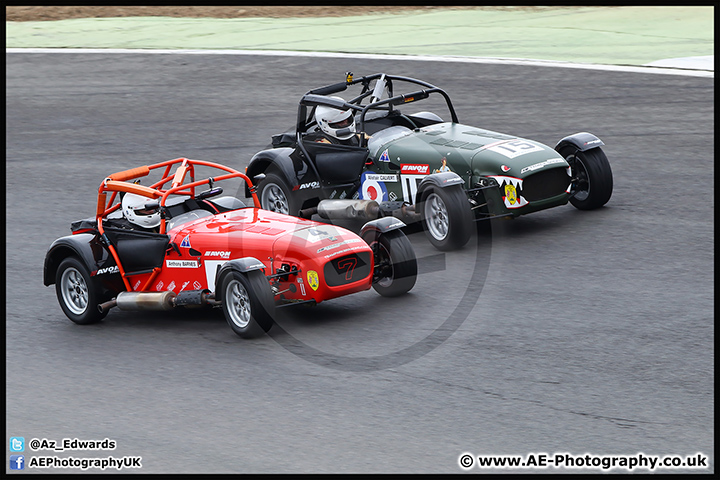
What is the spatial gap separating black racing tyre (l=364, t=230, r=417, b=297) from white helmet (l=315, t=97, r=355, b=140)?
9.48 feet

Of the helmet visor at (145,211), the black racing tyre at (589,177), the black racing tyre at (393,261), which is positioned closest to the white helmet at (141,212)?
the helmet visor at (145,211)

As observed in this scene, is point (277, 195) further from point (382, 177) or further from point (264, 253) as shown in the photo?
point (264, 253)

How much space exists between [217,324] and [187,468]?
2623 millimetres

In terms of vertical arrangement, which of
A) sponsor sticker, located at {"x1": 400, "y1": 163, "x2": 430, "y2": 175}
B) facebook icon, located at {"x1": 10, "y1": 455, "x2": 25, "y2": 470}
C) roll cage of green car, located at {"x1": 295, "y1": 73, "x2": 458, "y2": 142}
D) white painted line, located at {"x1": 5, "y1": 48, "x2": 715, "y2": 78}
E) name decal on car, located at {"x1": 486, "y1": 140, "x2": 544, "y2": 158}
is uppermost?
white painted line, located at {"x1": 5, "y1": 48, "x2": 715, "y2": 78}

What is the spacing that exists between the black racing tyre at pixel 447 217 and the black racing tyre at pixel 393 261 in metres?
1.32

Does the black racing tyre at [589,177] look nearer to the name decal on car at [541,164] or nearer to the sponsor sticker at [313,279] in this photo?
the name decal on car at [541,164]

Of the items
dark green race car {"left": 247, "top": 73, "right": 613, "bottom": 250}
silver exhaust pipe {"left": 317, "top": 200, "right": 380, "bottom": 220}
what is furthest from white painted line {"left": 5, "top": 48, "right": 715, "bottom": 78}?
silver exhaust pipe {"left": 317, "top": 200, "right": 380, "bottom": 220}

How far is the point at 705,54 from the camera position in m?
20.9

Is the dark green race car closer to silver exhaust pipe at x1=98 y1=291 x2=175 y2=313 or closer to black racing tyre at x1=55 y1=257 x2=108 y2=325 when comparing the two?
silver exhaust pipe at x1=98 y1=291 x2=175 y2=313

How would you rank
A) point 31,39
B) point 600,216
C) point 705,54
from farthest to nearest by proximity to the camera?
point 31,39 → point 705,54 → point 600,216

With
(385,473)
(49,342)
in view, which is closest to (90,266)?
(49,342)

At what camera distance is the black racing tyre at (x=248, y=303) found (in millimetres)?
8164

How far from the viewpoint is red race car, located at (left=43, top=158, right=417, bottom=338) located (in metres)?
8.57

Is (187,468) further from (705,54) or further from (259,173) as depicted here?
(705,54)
